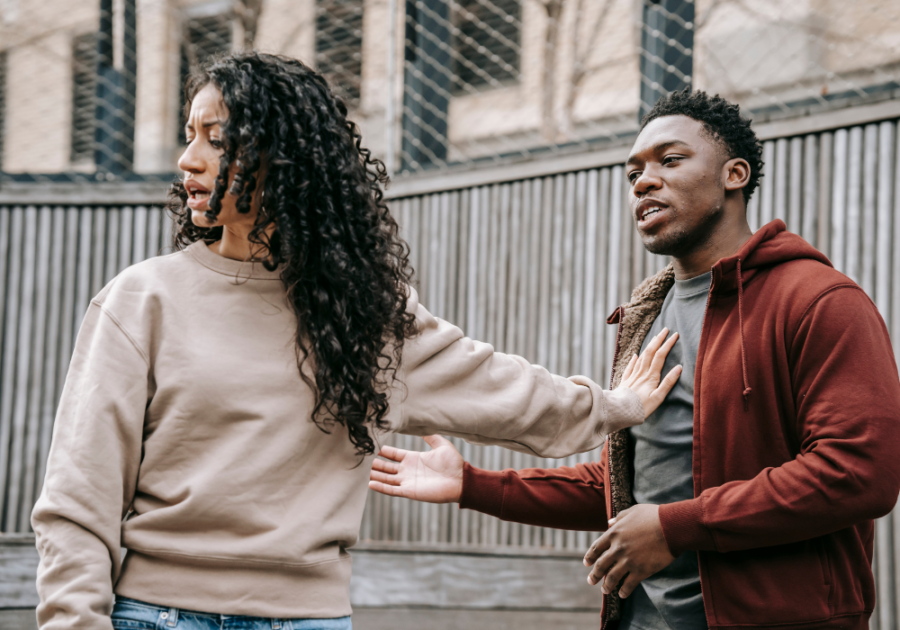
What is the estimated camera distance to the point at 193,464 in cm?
163

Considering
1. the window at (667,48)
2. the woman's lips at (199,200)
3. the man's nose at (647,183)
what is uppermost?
the window at (667,48)

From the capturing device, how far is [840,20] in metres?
8.66

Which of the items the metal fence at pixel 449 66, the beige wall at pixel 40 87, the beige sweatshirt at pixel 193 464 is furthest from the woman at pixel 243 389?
the beige wall at pixel 40 87

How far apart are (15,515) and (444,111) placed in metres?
3.03

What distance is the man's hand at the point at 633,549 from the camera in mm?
1982

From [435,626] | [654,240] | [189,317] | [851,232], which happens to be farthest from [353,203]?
[435,626]

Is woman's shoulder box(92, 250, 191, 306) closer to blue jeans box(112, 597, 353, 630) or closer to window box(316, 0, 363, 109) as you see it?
blue jeans box(112, 597, 353, 630)

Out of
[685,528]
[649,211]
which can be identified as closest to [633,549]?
[685,528]

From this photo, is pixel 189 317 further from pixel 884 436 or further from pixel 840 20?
pixel 840 20

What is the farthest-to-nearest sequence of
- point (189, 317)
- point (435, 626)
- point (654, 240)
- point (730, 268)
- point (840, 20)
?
point (840, 20) < point (435, 626) < point (654, 240) < point (730, 268) < point (189, 317)

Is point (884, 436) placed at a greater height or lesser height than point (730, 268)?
lesser

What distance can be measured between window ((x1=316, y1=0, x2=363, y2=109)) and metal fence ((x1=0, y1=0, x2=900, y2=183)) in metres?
0.03

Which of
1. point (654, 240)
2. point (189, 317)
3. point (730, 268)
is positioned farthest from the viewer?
point (654, 240)

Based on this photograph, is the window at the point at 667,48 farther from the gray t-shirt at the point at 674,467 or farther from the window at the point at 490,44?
the window at the point at 490,44
